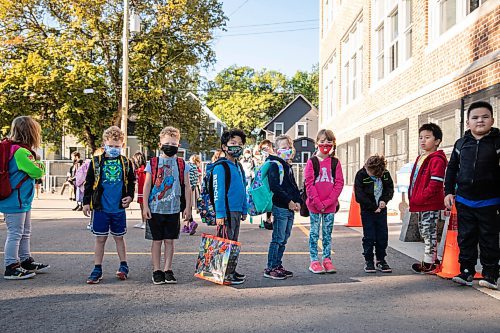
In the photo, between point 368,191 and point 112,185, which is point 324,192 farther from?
point 112,185

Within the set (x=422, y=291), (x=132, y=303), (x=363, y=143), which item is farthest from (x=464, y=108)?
(x=363, y=143)

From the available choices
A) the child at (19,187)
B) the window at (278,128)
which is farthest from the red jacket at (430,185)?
the window at (278,128)

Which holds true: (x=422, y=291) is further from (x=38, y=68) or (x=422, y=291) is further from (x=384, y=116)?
(x=38, y=68)

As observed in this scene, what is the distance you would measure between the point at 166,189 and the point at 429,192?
324 centimetres

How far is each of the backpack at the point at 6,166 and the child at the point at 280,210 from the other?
301cm

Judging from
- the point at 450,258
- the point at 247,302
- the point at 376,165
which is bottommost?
the point at 247,302

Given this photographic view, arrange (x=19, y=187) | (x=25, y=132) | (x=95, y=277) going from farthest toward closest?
(x=25, y=132), (x=19, y=187), (x=95, y=277)

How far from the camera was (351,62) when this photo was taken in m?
23.0

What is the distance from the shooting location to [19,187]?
6.63 metres

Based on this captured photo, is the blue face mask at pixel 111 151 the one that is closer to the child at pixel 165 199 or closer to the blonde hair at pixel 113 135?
the blonde hair at pixel 113 135

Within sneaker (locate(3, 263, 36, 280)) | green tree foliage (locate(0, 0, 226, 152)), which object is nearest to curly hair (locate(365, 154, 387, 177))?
sneaker (locate(3, 263, 36, 280))

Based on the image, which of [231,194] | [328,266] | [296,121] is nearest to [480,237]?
[328,266]

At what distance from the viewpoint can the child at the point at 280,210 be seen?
674cm

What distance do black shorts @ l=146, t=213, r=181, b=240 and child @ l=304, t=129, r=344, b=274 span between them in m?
1.80
